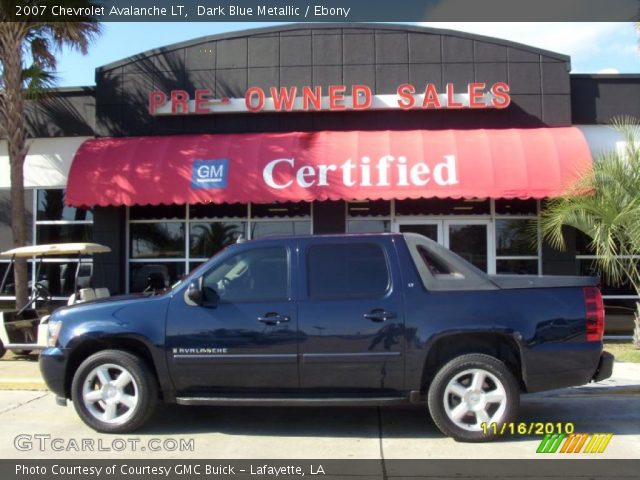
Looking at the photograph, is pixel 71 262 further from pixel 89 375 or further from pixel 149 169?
pixel 89 375

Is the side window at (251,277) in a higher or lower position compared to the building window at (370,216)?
lower

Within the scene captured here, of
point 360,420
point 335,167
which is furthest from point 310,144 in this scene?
point 360,420

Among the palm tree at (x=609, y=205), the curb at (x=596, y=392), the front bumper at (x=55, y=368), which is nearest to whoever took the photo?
the front bumper at (x=55, y=368)

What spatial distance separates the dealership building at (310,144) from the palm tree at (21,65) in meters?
0.97

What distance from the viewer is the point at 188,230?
1261 cm

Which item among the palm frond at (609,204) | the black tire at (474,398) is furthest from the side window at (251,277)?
the palm frond at (609,204)

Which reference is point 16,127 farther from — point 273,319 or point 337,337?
point 337,337

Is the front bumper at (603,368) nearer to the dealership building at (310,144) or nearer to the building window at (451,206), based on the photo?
the dealership building at (310,144)

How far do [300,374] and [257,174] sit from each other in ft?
21.0

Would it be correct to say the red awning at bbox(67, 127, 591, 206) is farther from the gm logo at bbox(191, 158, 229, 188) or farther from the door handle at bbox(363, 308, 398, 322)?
the door handle at bbox(363, 308, 398, 322)

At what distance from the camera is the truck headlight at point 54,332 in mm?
5770

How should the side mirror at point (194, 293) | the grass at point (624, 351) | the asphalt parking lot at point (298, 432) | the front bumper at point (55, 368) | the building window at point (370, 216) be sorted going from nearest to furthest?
the asphalt parking lot at point (298, 432), the side mirror at point (194, 293), the front bumper at point (55, 368), the grass at point (624, 351), the building window at point (370, 216)

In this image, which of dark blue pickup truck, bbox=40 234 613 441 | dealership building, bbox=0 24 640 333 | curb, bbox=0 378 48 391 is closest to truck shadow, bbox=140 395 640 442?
dark blue pickup truck, bbox=40 234 613 441
